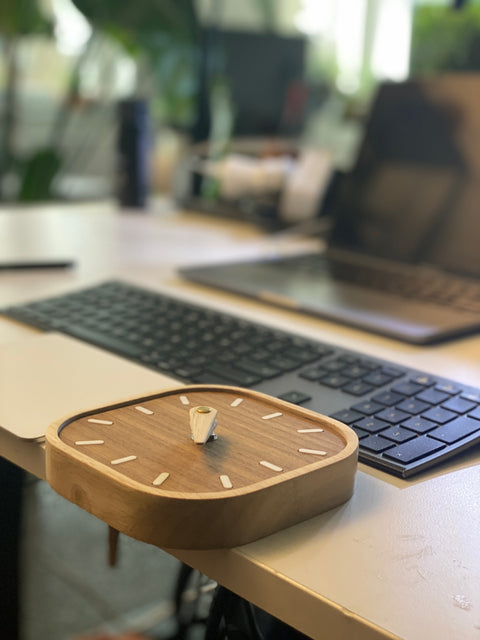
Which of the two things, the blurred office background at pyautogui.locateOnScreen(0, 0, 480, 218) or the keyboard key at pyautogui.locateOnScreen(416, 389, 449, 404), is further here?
the blurred office background at pyautogui.locateOnScreen(0, 0, 480, 218)

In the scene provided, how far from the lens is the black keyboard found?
552mm

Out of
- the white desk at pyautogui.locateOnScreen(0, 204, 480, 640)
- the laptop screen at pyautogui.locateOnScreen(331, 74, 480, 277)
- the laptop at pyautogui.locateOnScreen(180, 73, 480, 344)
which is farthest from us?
the laptop screen at pyautogui.locateOnScreen(331, 74, 480, 277)

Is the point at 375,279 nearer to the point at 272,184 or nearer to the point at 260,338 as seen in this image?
the point at 260,338

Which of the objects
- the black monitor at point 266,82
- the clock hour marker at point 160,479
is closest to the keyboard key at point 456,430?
the clock hour marker at point 160,479

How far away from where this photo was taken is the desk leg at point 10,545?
0.65 meters

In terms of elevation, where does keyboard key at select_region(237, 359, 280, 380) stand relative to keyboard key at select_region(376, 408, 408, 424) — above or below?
below

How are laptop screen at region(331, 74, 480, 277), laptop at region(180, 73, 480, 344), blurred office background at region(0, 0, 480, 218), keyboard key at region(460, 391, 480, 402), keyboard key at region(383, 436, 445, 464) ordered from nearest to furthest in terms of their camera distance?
keyboard key at region(383, 436, 445, 464) → keyboard key at region(460, 391, 480, 402) → laptop at region(180, 73, 480, 344) → laptop screen at region(331, 74, 480, 277) → blurred office background at region(0, 0, 480, 218)

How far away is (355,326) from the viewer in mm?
860

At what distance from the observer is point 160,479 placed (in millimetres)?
431

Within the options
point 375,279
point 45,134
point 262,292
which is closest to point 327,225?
point 375,279

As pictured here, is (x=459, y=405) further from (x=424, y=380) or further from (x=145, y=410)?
(x=145, y=410)

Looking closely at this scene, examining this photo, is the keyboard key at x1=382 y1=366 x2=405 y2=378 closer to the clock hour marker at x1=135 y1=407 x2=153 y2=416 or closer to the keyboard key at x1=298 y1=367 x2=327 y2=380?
the keyboard key at x1=298 y1=367 x2=327 y2=380

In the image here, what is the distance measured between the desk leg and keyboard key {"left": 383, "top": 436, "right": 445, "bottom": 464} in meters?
0.28

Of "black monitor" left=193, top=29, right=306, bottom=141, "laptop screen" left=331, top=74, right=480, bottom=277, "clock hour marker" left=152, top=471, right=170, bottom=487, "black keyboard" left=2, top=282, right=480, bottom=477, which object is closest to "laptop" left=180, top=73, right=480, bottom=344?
"laptop screen" left=331, top=74, right=480, bottom=277
